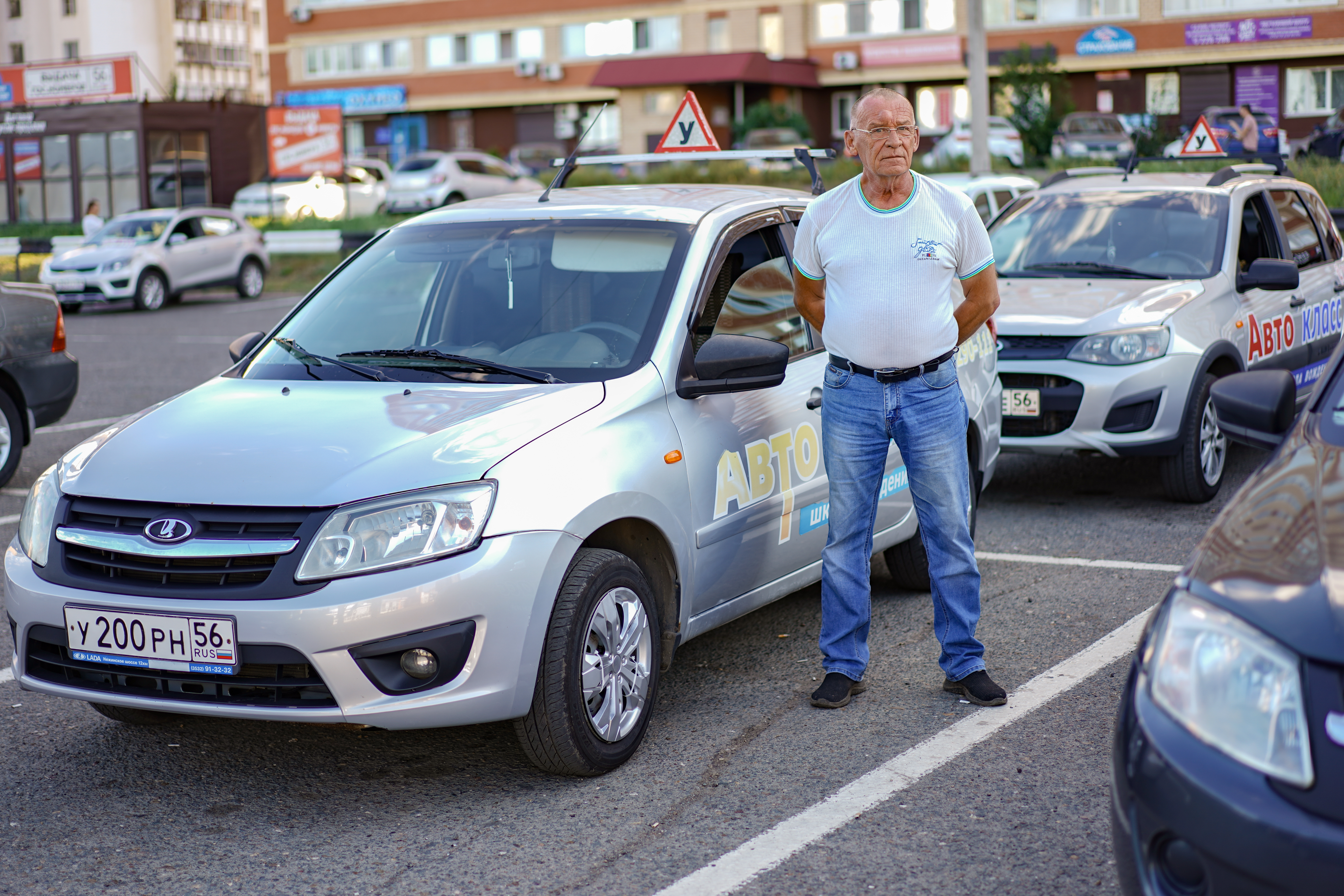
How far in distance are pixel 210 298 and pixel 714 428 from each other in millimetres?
22188

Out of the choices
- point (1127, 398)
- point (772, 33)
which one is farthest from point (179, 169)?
point (1127, 398)

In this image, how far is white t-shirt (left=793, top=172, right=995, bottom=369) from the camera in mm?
4316

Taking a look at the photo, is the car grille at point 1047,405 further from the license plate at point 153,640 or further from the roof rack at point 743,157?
the license plate at point 153,640

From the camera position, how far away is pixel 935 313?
14.3 ft

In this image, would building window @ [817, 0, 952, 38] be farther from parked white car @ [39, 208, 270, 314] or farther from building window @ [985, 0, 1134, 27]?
parked white car @ [39, 208, 270, 314]

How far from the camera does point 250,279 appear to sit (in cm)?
2428

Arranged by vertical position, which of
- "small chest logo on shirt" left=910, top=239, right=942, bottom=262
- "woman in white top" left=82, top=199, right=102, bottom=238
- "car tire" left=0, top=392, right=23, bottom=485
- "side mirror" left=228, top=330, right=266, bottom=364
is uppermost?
"woman in white top" left=82, top=199, right=102, bottom=238

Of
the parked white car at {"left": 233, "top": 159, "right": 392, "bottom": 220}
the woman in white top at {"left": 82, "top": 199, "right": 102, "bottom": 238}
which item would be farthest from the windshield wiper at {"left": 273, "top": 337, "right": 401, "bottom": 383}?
the parked white car at {"left": 233, "top": 159, "right": 392, "bottom": 220}

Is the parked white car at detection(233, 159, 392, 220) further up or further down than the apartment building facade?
further down

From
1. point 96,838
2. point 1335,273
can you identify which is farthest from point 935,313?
point 1335,273

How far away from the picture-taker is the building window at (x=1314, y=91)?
156 ft

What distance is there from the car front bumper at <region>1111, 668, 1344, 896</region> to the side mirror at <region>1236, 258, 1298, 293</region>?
553 cm

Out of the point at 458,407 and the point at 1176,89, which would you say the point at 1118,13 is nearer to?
the point at 1176,89

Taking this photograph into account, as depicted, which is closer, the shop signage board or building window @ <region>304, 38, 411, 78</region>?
the shop signage board
